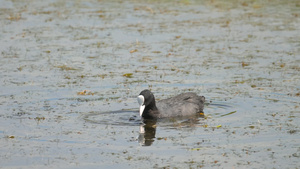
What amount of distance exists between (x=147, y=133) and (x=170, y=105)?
186 centimetres

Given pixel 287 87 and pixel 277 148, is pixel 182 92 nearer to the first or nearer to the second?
pixel 287 87

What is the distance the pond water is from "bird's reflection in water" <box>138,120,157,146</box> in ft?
0.07

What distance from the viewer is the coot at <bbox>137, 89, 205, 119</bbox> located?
42.9ft

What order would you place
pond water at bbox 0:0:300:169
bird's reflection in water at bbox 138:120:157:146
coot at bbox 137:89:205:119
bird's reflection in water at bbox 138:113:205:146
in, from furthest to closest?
coot at bbox 137:89:205:119, bird's reflection in water at bbox 138:113:205:146, bird's reflection in water at bbox 138:120:157:146, pond water at bbox 0:0:300:169

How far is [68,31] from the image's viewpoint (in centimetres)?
2381

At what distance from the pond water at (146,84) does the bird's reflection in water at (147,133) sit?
22 millimetres

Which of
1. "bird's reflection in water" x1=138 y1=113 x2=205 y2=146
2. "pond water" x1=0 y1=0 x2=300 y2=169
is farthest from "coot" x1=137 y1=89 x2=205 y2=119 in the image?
"pond water" x1=0 y1=0 x2=300 y2=169

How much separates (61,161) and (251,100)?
20.3 ft

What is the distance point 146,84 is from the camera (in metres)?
15.9

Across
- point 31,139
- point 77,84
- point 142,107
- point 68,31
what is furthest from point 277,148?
Answer: point 68,31

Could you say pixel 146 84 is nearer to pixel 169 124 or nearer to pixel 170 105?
pixel 170 105

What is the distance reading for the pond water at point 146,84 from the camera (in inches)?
406

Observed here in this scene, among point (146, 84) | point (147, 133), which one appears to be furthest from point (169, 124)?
point (146, 84)

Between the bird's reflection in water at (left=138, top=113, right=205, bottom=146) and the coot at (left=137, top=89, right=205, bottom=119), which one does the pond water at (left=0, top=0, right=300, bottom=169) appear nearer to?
the bird's reflection in water at (left=138, top=113, right=205, bottom=146)
